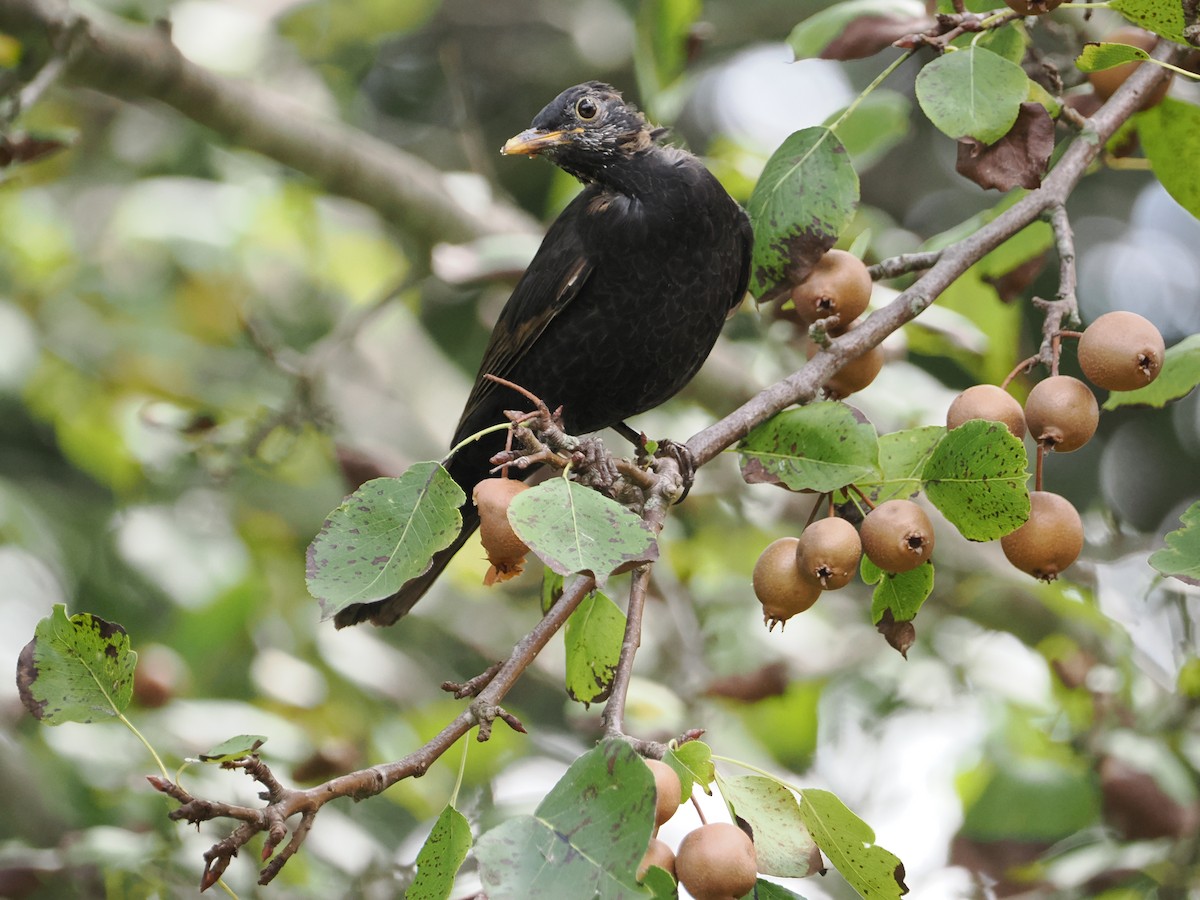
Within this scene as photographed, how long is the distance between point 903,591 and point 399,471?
2020 millimetres

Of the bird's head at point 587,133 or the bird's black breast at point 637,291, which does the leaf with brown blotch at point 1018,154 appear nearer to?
the bird's black breast at point 637,291

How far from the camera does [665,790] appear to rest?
5.11ft

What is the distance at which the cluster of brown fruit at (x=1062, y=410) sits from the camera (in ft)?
6.24

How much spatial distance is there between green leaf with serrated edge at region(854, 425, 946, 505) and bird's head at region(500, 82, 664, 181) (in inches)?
66.5

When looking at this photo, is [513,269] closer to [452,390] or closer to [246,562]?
[246,562]

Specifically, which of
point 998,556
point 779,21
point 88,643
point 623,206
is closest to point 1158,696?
point 998,556

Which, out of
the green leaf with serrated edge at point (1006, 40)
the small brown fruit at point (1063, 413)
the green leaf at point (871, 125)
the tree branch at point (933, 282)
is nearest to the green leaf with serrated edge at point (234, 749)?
the tree branch at point (933, 282)

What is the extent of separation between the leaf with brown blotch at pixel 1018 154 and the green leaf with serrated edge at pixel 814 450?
515 millimetres

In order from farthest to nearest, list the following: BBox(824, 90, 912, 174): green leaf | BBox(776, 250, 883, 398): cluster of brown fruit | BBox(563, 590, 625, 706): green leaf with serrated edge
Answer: BBox(824, 90, 912, 174): green leaf
BBox(776, 250, 883, 398): cluster of brown fruit
BBox(563, 590, 625, 706): green leaf with serrated edge

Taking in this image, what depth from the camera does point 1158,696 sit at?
3734 mm

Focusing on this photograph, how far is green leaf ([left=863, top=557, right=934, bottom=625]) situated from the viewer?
80.2 inches

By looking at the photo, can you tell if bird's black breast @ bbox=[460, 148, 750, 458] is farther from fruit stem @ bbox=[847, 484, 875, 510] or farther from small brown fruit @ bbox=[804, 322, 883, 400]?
fruit stem @ bbox=[847, 484, 875, 510]

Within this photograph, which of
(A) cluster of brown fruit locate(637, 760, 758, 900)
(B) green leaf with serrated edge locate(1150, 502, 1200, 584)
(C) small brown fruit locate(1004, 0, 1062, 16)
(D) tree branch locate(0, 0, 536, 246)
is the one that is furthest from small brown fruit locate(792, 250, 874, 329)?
(D) tree branch locate(0, 0, 536, 246)

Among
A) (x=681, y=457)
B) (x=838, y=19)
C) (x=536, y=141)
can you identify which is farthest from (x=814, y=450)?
(x=536, y=141)
